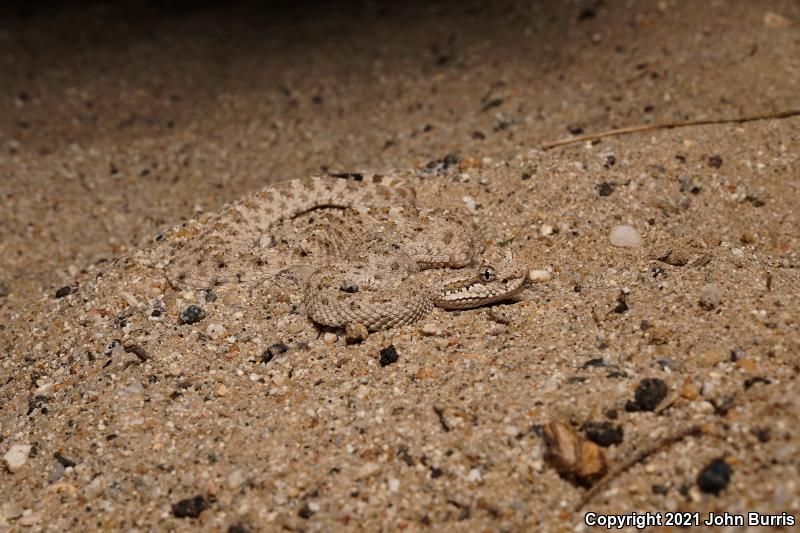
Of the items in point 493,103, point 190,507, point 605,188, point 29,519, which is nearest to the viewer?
point 190,507

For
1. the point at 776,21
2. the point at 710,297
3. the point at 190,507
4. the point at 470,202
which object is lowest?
the point at 190,507

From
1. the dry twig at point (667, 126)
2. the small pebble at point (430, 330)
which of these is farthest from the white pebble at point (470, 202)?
the small pebble at point (430, 330)

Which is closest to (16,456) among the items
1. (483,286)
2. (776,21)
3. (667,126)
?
(483,286)

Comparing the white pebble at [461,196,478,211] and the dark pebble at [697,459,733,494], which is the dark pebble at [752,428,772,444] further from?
the white pebble at [461,196,478,211]

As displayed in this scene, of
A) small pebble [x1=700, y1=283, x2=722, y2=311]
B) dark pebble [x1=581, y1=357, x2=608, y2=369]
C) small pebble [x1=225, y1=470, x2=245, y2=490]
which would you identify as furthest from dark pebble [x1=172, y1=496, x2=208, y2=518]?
small pebble [x1=700, y1=283, x2=722, y2=311]

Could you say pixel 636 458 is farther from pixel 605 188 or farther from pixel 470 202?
pixel 470 202

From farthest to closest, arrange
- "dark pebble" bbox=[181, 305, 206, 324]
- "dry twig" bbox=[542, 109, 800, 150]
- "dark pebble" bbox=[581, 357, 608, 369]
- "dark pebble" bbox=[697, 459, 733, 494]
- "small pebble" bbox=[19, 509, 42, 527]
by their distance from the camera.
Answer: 1. "dry twig" bbox=[542, 109, 800, 150]
2. "dark pebble" bbox=[181, 305, 206, 324]
3. "dark pebble" bbox=[581, 357, 608, 369]
4. "small pebble" bbox=[19, 509, 42, 527]
5. "dark pebble" bbox=[697, 459, 733, 494]

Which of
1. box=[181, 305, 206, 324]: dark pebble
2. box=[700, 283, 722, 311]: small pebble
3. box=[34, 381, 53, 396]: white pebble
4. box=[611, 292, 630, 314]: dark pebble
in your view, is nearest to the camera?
box=[700, 283, 722, 311]: small pebble

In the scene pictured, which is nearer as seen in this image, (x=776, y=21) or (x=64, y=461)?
(x=64, y=461)
